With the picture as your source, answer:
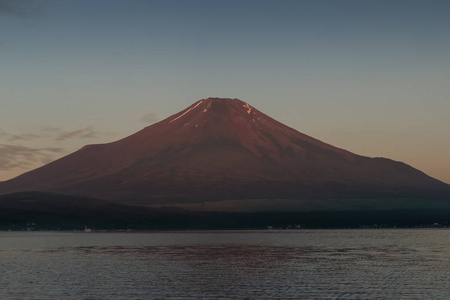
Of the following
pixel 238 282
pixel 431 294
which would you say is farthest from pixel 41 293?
pixel 431 294

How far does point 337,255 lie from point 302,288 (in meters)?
37.6

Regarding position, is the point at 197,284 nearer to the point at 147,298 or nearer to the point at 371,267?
the point at 147,298

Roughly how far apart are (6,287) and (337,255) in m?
48.3

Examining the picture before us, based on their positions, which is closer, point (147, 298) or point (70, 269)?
point (147, 298)

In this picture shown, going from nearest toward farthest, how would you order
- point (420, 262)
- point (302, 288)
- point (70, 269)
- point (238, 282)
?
point (302, 288), point (238, 282), point (70, 269), point (420, 262)

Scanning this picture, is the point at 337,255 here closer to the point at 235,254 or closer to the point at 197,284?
the point at 235,254

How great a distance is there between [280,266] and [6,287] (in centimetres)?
3021

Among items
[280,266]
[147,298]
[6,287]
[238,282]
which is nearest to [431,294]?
[238,282]

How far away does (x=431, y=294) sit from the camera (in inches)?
1912

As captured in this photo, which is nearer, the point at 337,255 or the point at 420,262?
the point at 420,262

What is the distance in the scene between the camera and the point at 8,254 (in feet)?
312

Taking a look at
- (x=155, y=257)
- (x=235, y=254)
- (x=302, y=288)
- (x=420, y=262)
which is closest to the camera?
(x=302, y=288)

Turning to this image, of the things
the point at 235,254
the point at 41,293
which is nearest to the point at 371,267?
the point at 235,254

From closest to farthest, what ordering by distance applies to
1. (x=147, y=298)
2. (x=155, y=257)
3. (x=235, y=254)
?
1. (x=147, y=298)
2. (x=155, y=257)
3. (x=235, y=254)
